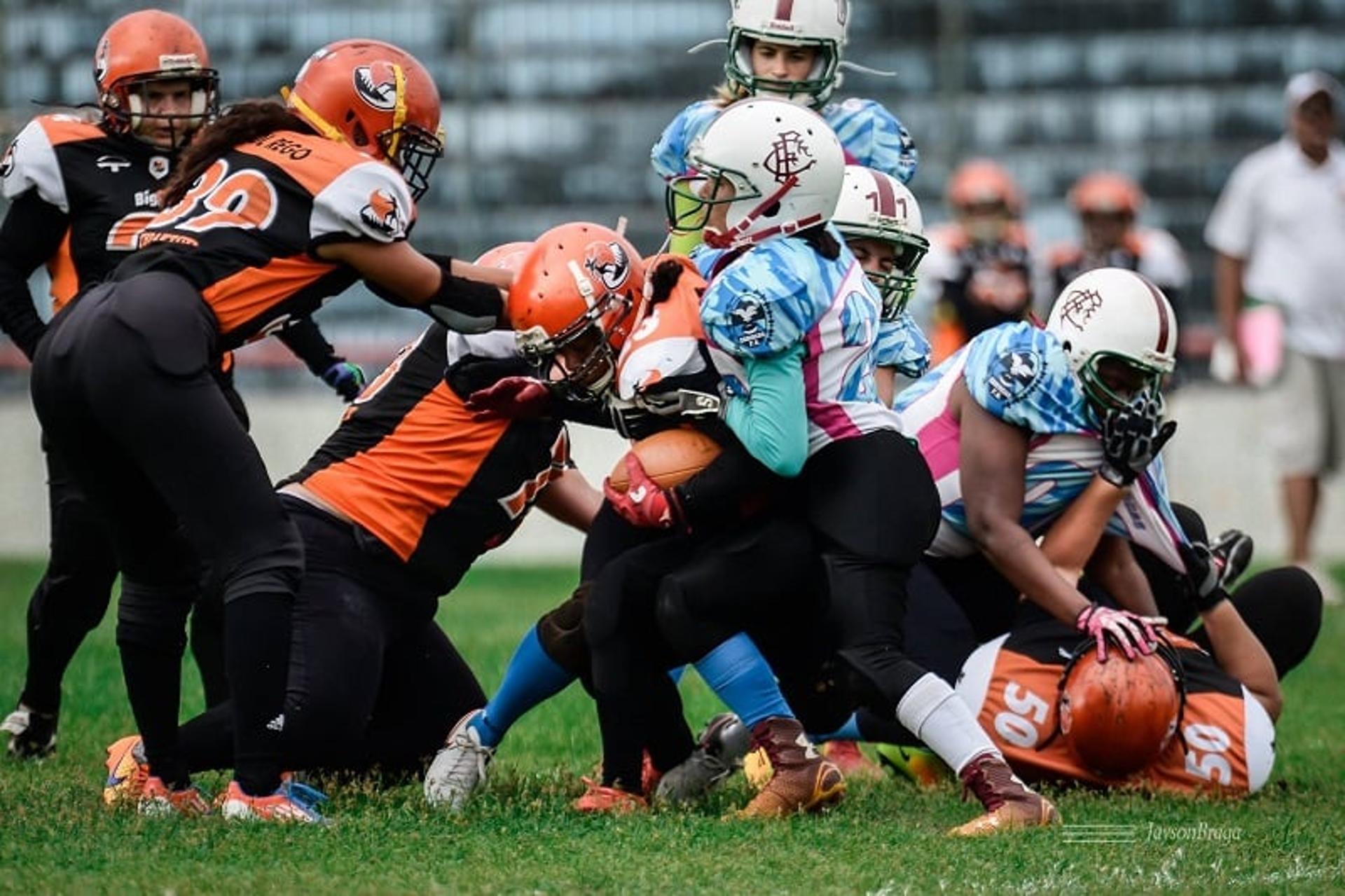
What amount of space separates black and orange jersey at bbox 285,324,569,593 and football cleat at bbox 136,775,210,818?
78 centimetres

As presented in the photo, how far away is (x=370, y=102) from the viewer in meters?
5.50

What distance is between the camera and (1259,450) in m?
13.5

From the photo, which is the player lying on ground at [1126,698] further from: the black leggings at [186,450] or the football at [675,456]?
the black leggings at [186,450]

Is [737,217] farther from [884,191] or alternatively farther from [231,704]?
[231,704]

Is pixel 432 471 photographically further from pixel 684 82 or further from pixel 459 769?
pixel 684 82

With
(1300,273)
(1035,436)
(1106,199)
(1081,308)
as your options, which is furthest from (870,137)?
(1300,273)

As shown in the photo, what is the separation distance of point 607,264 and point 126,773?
167 centimetres

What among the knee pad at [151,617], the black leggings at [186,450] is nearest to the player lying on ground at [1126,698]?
the black leggings at [186,450]

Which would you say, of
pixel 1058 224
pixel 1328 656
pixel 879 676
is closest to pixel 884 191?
pixel 879 676

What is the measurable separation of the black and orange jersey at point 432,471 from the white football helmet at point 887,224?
962mm

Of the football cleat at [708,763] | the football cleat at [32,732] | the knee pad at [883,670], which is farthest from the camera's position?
the football cleat at [32,732]

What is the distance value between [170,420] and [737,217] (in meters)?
1.39

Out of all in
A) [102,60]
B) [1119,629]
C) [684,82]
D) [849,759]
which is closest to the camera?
[1119,629]

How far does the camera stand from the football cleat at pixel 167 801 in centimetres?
530
